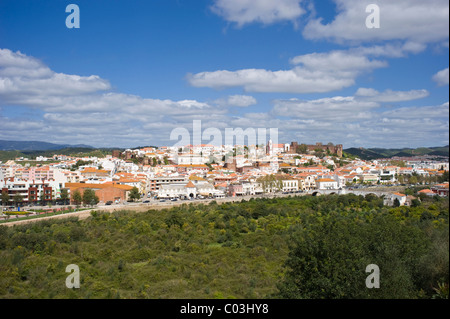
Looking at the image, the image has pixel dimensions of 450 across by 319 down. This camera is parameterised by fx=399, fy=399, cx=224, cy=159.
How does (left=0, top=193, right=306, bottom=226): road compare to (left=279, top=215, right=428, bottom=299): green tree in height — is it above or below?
below

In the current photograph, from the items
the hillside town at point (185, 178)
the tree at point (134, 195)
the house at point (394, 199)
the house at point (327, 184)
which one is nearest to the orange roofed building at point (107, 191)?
the hillside town at point (185, 178)

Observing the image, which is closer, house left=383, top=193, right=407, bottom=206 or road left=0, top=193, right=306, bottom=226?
road left=0, top=193, right=306, bottom=226

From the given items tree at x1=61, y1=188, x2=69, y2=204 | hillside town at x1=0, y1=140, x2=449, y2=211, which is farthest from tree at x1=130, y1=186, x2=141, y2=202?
tree at x1=61, y1=188, x2=69, y2=204

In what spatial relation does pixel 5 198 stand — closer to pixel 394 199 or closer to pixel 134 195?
A: pixel 134 195

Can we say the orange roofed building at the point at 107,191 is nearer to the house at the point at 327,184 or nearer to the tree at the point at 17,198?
the tree at the point at 17,198

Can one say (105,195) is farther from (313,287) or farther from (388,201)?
(313,287)

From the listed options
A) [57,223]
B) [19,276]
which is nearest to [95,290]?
[19,276]

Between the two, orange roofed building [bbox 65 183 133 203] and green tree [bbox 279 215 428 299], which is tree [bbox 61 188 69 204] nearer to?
orange roofed building [bbox 65 183 133 203]
